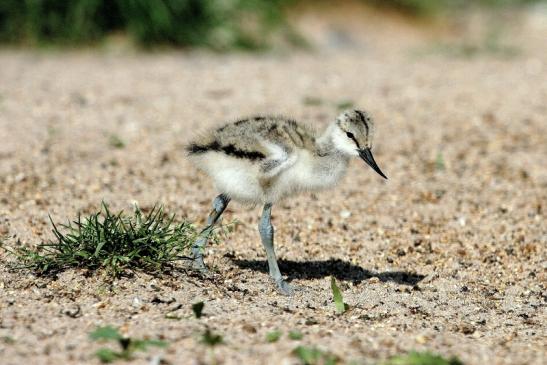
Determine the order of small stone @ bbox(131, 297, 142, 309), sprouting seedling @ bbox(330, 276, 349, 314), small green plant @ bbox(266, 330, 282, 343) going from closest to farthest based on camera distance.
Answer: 1. small green plant @ bbox(266, 330, 282, 343)
2. small stone @ bbox(131, 297, 142, 309)
3. sprouting seedling @ bbox(330, 276, 349, 314)

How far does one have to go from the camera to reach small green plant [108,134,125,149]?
685 centimetres

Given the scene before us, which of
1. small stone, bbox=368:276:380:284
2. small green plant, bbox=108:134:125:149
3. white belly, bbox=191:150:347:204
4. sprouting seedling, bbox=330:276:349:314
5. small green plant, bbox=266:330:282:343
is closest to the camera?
small green plant, bbox=266:330:282:343

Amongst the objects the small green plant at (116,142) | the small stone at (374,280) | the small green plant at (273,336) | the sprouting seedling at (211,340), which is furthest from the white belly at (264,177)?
the small green plant at (116,142)

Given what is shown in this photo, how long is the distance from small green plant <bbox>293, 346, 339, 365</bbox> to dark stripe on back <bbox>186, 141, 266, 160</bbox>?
114 centimetres

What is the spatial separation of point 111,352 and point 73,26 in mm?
7348

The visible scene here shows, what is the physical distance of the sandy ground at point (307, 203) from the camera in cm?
383

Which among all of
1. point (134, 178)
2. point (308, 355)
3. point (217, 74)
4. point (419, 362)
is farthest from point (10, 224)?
point (217, 74)

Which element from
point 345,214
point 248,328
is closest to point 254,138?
point 248,328

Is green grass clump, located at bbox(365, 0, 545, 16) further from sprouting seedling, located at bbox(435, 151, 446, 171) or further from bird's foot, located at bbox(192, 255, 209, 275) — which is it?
bird's foot, located at bbox(192, 255, 209, 275)

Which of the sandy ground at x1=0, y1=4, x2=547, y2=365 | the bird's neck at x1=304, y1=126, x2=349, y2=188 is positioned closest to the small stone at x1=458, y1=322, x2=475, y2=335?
the sandy ground at x1=0, y1=4, x2=547, y2=365

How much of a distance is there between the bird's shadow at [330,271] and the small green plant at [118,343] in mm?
1340

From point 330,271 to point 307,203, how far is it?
1.09 meters

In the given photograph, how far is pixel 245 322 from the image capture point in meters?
3.87

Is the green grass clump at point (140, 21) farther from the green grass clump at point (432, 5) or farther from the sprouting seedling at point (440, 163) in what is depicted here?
the sprouting seedling at point (440, 163)
